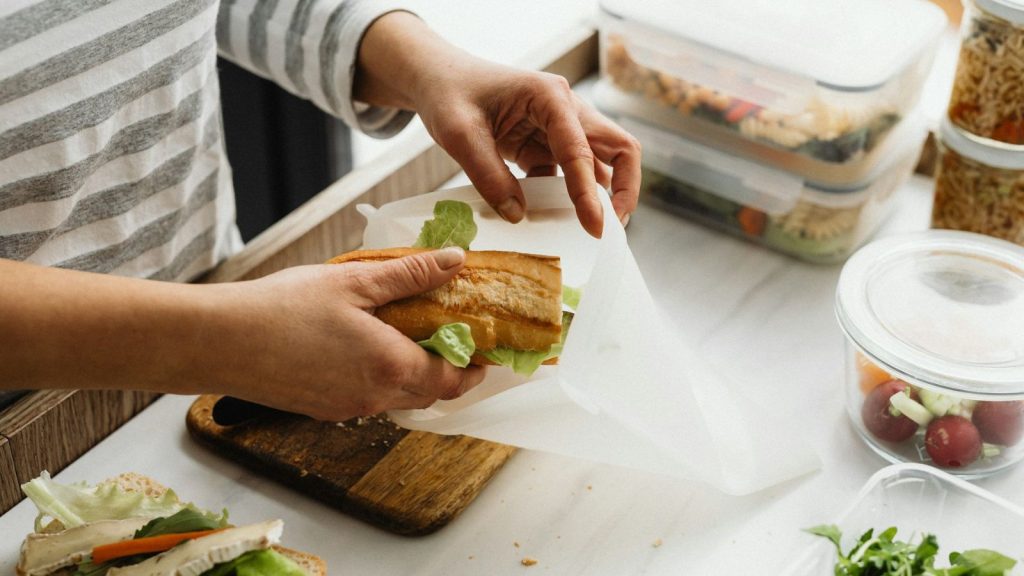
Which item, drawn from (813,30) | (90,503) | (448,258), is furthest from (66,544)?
(813,30)

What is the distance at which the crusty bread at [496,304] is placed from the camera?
0.94m

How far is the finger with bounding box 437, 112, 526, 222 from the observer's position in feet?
3.40

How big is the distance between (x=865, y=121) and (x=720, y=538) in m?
0.54

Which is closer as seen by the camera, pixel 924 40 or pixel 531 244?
pixel 531 244

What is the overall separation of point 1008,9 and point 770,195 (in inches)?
13.3

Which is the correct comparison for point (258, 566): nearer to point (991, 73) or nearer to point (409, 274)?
point (409, 274)

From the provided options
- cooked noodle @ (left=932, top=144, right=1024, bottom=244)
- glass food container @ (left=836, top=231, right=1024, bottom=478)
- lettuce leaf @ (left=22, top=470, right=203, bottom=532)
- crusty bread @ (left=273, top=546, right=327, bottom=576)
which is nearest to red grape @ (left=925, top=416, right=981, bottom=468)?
glass food container @ (left=836, top=231, right=1024, bottom=478)

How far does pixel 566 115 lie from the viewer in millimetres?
1038

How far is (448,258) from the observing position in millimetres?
931

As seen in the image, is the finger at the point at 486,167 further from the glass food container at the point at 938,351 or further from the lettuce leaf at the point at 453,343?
the glass food container at the point at 938,351

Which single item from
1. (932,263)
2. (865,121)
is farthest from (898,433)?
(865,121)

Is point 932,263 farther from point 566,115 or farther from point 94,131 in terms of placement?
point 94,131

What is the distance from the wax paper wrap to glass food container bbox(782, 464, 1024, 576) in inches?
3.3

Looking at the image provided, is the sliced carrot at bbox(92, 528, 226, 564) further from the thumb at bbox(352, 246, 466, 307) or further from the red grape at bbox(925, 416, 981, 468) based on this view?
the red grape at bbox(925, 416, 981, 468)
